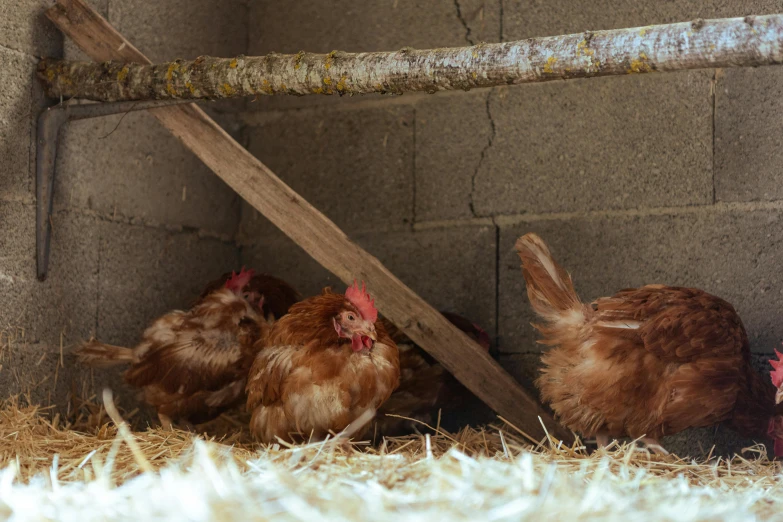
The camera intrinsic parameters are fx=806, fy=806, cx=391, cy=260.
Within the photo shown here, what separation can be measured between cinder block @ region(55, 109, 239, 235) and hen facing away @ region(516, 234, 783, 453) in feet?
6.26

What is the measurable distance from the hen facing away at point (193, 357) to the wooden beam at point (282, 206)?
52cm

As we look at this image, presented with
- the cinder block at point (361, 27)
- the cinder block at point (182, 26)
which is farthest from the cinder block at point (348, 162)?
the cinder block at point (182, 26)

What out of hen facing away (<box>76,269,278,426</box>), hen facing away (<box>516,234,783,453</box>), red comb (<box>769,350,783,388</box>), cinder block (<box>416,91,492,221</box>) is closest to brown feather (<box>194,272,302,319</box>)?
hen facing away (<box>76,269,278,426</box>)

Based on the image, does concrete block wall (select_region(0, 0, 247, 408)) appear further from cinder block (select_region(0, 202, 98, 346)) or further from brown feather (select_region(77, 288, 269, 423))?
brown feather (select_region(77, 288, 269, 423))

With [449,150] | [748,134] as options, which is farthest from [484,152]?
[748,134]

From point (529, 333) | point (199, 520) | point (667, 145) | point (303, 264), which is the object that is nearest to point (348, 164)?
point (303, 264)

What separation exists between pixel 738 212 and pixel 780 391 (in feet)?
2.69

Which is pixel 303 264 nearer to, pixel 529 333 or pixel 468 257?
pixel 468 257

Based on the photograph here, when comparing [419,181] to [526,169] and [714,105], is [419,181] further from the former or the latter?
[714,105]

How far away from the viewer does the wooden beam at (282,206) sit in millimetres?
2992

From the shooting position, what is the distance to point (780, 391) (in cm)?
257

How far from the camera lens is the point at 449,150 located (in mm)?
3756

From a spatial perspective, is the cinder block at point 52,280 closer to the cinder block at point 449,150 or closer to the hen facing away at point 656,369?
the cinder block at point 449,150

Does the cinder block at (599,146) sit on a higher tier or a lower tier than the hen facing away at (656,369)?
higher
